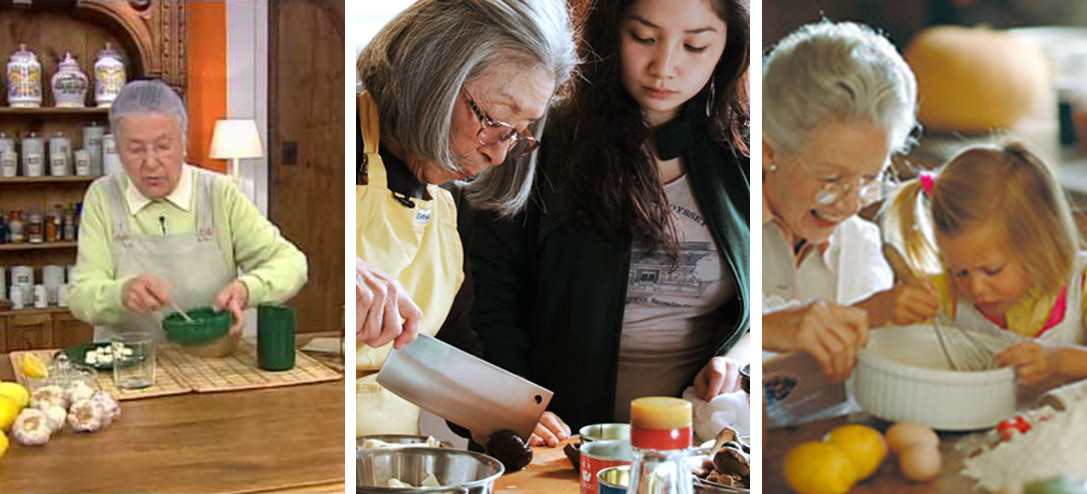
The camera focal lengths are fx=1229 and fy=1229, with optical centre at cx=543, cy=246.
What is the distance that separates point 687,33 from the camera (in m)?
2.33

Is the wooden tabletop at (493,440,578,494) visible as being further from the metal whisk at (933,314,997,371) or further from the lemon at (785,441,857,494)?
the metal whisk at (933,314,997,371)

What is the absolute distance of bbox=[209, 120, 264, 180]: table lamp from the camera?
2229mm

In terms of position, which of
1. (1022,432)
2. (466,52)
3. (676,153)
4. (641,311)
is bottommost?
(1022,432)

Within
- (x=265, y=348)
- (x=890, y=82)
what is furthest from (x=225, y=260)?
(x=890, y=82)

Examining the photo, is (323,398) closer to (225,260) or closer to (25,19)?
(225,260)

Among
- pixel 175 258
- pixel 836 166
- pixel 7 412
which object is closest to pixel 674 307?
pixel 836 166

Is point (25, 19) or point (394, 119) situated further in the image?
point (394, 119)

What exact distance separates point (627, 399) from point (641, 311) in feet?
0.57

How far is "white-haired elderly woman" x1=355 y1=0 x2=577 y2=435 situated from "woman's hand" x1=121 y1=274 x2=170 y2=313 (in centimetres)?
35

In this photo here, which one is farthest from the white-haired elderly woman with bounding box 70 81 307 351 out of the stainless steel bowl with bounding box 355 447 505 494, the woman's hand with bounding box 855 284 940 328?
the woman's hand with bounding box 855 284 940 328

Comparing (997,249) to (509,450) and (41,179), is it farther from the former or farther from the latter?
(41,179)

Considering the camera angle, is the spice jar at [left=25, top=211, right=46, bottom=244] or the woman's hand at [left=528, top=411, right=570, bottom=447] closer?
the spice jar at [left=25, top=211, right=46, bottom=244]

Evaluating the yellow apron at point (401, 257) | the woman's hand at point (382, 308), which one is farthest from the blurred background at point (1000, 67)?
the woman's hand at point (382, 308)

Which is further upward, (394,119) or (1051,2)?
(1051,2)
